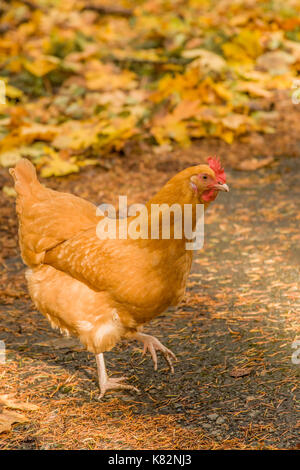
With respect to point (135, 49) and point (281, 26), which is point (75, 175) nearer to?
point (135, 49)

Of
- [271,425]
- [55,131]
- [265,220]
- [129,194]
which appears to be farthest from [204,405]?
[55,131]

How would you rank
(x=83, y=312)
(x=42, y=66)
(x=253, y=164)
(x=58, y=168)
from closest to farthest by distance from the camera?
1. (x=83, y=312)
2. (x=58, y=168)
3. (x=253, y=164)
4. (x=42, y=66)

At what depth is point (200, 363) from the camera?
3.42 meters

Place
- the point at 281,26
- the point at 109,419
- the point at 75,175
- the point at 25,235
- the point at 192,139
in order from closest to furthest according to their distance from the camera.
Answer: the point at 109,419
the point at 25,235
the point at 75,175
the point at 192,139
the point at 281,26

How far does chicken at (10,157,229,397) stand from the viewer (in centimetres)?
300

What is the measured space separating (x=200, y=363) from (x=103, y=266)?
87cm

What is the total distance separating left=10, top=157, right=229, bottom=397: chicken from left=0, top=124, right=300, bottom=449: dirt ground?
7.2 inches

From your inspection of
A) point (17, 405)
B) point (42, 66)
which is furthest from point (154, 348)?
point (42, 66)

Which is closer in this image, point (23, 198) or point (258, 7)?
point (23, 198)

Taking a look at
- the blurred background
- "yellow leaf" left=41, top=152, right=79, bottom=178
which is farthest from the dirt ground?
the blurred background

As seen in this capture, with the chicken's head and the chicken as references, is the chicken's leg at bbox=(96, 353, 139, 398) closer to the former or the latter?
the chicken

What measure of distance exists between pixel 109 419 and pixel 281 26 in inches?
293

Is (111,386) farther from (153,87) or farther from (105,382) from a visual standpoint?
(153,87)

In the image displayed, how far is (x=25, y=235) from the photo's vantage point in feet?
11.8
